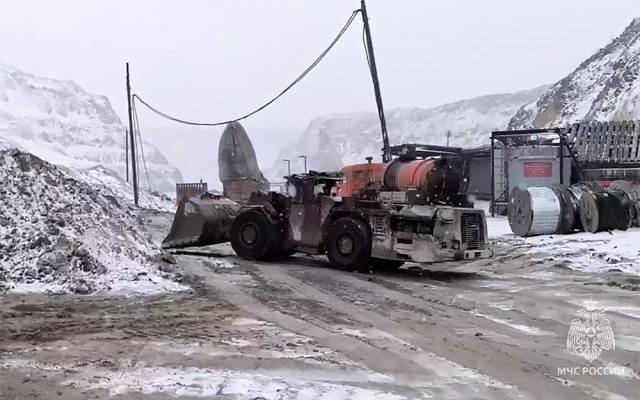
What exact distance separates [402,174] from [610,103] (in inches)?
1298

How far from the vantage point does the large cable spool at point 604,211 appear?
16.4 m

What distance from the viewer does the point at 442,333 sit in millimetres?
7508

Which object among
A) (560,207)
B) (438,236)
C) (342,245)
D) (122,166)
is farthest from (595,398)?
(122,166)

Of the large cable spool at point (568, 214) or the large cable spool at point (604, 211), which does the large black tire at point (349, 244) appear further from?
the large cable spool at point (604, 211)

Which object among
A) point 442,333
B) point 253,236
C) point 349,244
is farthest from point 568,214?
point 442,333

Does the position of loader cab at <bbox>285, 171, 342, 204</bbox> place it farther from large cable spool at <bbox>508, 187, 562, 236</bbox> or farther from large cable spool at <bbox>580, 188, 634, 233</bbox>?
large cable spool at <bbox>580, 188, 634, 233</bbox>

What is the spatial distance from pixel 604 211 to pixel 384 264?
622 cm

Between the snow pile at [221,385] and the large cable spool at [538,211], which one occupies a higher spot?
the large cable spool at [538,211]

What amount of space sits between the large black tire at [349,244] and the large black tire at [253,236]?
5.47ft

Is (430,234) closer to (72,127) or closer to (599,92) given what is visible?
(599,92)

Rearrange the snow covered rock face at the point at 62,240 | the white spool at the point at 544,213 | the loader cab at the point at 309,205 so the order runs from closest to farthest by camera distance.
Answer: the snow covered rock face at the point at 62,240 → the loader cab at the point at 309,205 → the white spool at the point at 544,213

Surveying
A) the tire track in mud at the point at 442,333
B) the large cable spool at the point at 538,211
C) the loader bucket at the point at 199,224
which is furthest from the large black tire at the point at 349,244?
the large cable spool at the point at 538,211

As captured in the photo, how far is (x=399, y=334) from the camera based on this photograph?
7.42 meters

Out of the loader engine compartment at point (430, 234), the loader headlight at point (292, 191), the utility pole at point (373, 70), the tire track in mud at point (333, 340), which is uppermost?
the utility pole at point (373, 70)
